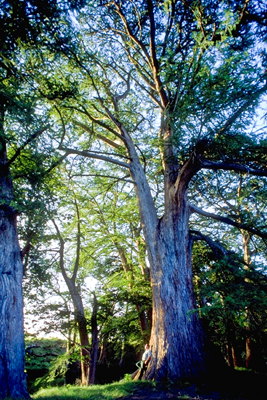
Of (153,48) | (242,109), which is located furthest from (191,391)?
(153,48)

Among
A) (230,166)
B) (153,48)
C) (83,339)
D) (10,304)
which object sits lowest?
(83,339)

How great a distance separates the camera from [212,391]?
4.33 meters

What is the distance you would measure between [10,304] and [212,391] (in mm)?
4439

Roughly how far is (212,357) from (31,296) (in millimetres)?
6642

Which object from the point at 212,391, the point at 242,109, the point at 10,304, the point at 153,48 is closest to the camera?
the point at 212,391

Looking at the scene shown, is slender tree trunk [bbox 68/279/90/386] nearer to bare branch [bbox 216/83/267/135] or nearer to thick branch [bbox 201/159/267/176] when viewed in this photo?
thick branch [bbox 201/159/267/176]

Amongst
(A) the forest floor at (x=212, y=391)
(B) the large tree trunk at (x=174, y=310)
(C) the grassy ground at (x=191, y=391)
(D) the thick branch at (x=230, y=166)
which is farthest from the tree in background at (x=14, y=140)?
(D) the thick branch at (x=230, y=166)

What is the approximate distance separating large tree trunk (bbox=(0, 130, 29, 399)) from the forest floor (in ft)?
7.09

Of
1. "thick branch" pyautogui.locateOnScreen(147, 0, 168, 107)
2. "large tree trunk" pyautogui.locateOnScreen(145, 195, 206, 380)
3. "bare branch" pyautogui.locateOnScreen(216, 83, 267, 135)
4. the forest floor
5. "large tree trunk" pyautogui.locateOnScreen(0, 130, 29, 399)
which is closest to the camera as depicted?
the forest floor

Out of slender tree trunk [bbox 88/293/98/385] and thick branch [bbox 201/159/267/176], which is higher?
thick branch [bbox 201/159/267/176]

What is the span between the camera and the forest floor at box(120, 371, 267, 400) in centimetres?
414

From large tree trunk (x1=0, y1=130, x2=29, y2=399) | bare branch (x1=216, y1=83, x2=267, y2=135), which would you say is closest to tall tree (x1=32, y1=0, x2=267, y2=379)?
bare branch (x1=216, y1=83, x2=267, y2=135)

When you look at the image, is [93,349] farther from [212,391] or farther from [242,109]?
[242,109]

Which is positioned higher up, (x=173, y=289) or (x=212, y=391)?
(x=173, y=289)
